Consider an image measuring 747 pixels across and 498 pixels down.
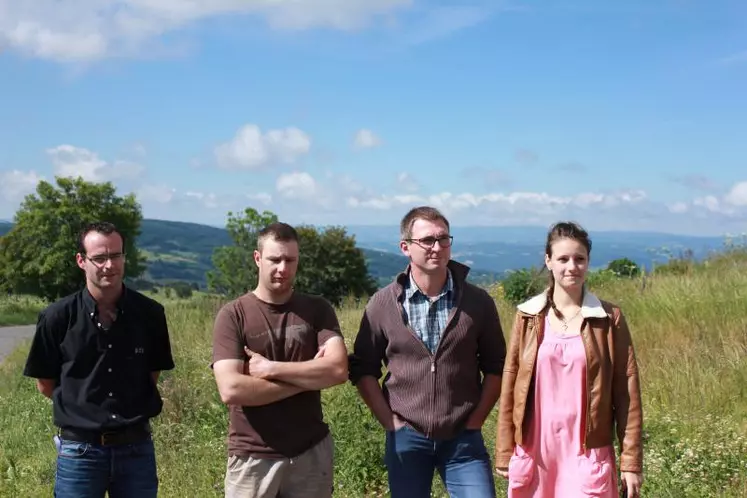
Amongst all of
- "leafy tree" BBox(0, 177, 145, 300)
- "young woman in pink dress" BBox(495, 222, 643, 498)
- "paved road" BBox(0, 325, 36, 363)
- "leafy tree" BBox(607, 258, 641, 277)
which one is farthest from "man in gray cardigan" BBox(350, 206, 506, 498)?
"leafy tree" BBox(0, 177, 145, 300)

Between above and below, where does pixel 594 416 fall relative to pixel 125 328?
below

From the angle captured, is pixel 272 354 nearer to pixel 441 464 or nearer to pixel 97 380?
pixel 97 380

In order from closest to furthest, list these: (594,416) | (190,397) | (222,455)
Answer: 1. (594,416)
2. (222,455)
3. (190,397)

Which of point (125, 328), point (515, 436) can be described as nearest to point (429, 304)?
point (515, 436)

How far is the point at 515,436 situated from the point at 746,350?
4.35 metres

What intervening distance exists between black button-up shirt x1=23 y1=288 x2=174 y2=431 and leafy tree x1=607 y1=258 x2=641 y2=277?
42.5 feet

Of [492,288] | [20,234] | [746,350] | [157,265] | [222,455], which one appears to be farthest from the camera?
[157,265]

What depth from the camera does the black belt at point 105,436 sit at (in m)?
3.64

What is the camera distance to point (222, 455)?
20.2ft

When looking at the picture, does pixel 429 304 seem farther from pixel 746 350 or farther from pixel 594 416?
pixel 746 350

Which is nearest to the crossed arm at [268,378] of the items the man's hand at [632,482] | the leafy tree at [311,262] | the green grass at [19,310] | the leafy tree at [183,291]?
the man's hand at [632,482]

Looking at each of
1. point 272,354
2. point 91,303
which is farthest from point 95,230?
point 272,354

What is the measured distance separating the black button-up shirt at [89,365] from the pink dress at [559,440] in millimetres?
1902

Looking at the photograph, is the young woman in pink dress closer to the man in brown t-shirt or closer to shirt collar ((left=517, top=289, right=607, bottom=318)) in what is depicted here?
shirt collar ((left=517, top=289, right=607, bottom=318))
